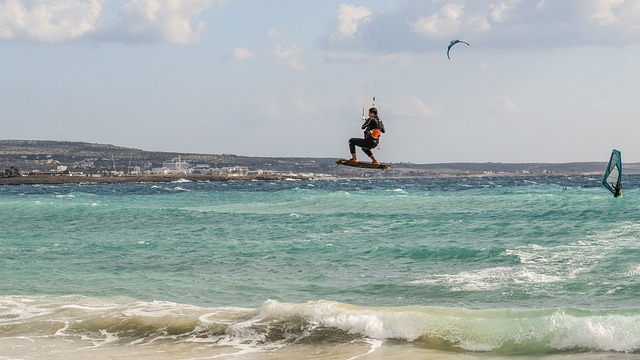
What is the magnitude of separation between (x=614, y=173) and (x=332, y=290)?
35.6 metres

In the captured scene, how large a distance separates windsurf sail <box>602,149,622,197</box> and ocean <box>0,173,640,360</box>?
31.6ft

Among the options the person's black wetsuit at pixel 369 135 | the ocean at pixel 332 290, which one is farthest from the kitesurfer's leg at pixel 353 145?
the ocean at pixel 332 290

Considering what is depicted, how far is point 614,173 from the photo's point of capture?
49.4 m

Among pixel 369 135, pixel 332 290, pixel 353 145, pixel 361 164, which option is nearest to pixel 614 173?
pixel 361 164

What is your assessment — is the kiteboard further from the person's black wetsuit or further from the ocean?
the ocean

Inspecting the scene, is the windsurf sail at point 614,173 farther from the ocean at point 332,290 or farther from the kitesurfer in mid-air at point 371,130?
the kitesurfer in mid-air at point 371,130

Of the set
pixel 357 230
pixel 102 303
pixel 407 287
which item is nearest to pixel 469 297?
pixel 407 287

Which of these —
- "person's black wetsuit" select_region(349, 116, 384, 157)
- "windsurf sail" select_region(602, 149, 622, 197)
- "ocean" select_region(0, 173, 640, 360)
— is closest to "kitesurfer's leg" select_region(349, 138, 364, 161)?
"person's black wetsuit" select_region(349, 116, 384, 157)

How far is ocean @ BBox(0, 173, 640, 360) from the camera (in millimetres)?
12914

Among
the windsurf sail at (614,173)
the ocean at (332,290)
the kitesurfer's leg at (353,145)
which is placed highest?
the kitesurfer's leg at (353,145)

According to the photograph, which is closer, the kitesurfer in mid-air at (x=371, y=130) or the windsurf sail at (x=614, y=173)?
the kitesurfer in mid-air at (x=371, y=130)

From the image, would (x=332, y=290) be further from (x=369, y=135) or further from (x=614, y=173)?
(x=614, y=173)

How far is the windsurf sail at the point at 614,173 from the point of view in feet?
147

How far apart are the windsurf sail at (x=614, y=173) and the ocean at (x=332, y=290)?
964 centimetres
